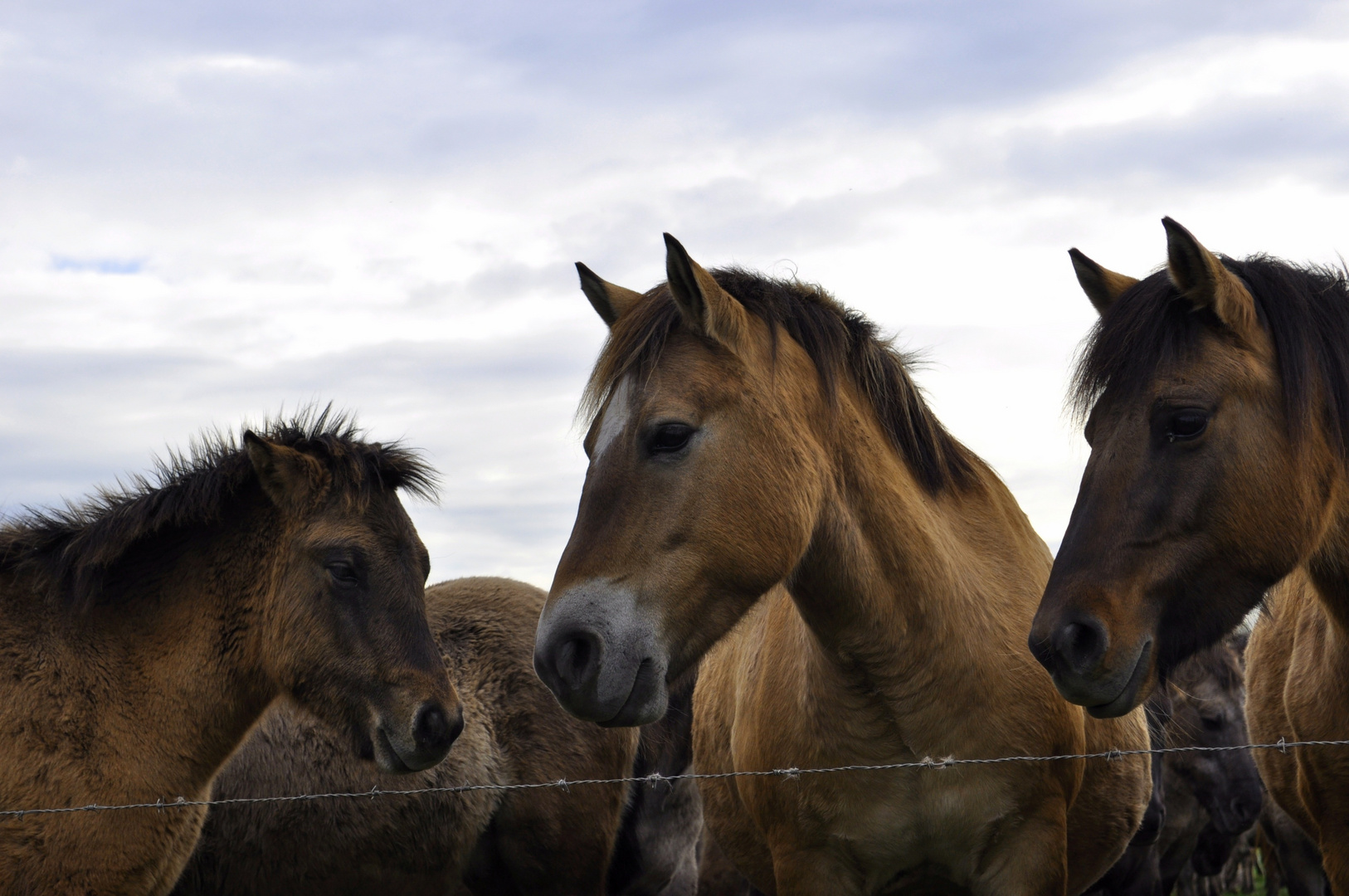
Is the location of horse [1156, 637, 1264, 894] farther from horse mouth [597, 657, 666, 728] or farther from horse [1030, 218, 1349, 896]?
horse mouth [597, 657, 666, 728]

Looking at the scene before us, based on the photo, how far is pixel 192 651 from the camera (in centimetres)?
492

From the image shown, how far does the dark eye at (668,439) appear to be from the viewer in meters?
3.61

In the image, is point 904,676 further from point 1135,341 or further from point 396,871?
point 396,871

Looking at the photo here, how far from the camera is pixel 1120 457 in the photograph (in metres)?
3.45

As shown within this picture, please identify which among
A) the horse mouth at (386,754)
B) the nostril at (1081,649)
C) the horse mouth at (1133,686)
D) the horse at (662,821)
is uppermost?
the nostril at (1081,649)

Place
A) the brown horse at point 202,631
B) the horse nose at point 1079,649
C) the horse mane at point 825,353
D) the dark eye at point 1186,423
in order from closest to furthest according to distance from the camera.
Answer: the horse nose at point 1079,649
the dark eye at point 1186,423
the horse mane at point 825,353
the brown horse at point 202,631

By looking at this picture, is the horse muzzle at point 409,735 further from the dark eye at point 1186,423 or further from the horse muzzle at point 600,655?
the dark eye at point 1186,423

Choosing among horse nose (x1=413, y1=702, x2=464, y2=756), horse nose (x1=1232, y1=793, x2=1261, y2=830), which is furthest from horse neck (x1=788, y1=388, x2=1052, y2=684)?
horse nose (x1=1232, y1=793, x2=1261, y2=830)

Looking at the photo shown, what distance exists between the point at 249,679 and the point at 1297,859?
7.15m

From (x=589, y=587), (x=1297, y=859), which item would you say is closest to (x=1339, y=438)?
(x=589, y=587)

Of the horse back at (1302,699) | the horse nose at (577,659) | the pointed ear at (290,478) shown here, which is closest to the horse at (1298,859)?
the horse back at (1302,699)

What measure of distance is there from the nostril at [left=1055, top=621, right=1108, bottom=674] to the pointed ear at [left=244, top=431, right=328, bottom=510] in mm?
3370

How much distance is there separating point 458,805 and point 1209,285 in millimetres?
4954

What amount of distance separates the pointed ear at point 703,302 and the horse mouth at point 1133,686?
4.99 feet
